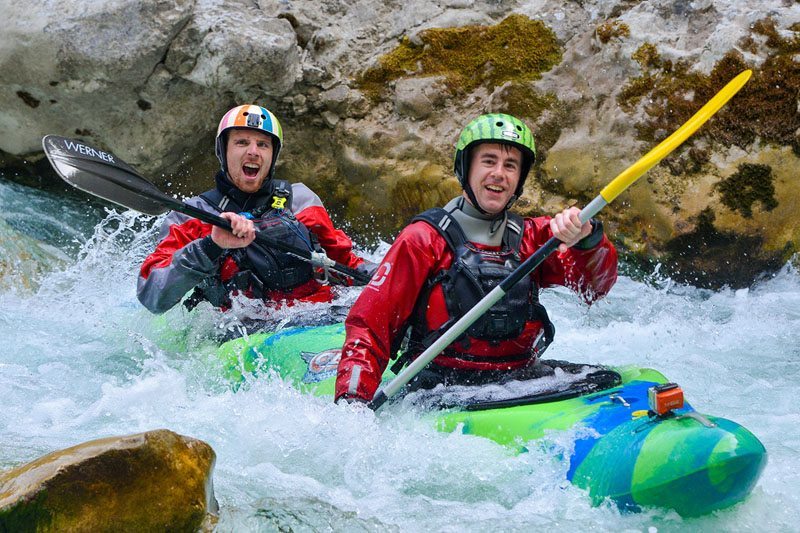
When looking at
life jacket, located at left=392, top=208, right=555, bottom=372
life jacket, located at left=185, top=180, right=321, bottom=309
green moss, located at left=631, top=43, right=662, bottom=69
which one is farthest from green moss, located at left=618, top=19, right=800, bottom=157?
life jacket, located at left=392, top=208, right=555, bottom=372

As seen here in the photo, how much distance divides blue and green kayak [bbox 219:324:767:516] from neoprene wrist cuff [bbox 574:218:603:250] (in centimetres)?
55

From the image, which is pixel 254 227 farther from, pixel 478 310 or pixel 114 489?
Answer: pixel 114 489

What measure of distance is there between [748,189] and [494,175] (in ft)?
12.1

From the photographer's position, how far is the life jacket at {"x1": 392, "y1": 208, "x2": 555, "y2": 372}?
3242 mm

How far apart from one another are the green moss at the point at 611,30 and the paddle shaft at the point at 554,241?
4.12 metres

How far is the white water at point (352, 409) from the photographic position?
2.87m

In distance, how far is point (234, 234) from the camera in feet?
14.1

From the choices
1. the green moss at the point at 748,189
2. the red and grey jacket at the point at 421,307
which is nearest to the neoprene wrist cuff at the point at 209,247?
the red and grey jacket at the point at 421,307

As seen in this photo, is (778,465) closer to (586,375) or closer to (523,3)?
(586,375)

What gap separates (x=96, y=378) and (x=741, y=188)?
4.69 m

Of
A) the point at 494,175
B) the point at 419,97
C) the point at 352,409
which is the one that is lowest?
the point at 352,409

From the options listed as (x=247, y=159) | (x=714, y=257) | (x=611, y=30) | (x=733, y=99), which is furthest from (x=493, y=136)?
(x=611, y=30)

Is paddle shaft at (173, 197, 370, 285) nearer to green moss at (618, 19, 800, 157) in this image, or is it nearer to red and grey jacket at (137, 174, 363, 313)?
red and grey jacket at (137, 174, 363, 313)

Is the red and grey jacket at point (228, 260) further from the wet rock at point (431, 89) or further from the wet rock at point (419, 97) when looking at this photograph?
the wet rock at point (419, 97)
